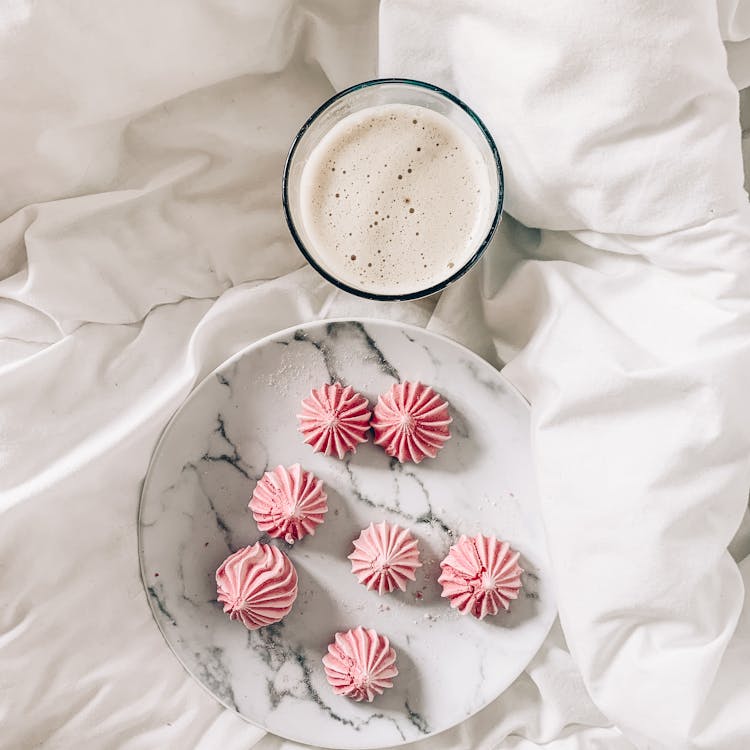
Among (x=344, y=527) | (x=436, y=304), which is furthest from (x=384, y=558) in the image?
(x=436, y=304)

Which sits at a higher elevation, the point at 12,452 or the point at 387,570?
the point at 12,452

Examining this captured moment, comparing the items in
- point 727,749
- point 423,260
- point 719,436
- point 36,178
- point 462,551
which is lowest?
point 727,749

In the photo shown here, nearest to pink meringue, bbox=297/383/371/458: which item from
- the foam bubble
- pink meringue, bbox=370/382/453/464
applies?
pink meringue, bbox=370/382/453/464

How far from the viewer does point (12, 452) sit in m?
0.95

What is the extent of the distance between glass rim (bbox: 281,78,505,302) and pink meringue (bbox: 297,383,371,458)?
4.5 inches

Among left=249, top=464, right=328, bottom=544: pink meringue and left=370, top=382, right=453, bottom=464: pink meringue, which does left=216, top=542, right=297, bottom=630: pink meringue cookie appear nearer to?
left=249, top=464, right=328, bottom=544: pink meringue

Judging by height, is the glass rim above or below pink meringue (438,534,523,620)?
above

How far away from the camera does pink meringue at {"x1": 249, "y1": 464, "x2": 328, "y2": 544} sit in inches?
36.8

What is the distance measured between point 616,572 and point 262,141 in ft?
1.94

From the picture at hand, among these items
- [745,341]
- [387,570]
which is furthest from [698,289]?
[387,570]

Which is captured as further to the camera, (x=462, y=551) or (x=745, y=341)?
(x=462, y=551)

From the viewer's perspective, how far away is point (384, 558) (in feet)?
3.04

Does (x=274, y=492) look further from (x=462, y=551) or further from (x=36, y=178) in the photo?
(x=36, y=178)

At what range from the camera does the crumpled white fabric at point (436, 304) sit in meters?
0.84
